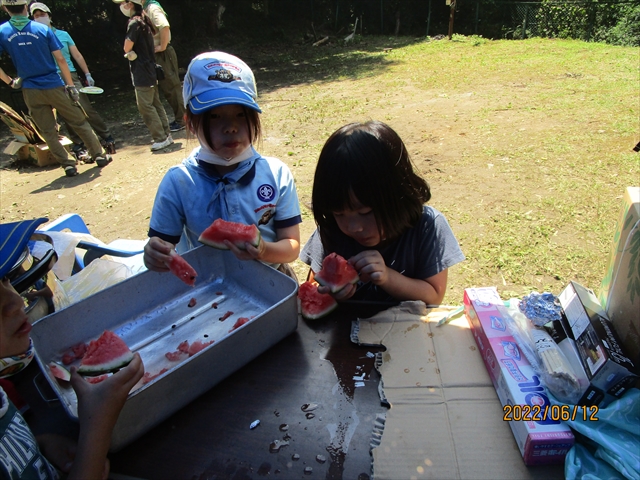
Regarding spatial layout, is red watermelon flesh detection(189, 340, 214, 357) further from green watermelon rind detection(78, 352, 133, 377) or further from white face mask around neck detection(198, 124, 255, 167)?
white face mask around neck detection(198, 124, 255, 167)

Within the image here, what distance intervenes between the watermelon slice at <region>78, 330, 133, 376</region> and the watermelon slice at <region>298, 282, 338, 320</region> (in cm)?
78

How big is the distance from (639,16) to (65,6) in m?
22.7

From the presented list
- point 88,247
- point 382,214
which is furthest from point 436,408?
point 88,247

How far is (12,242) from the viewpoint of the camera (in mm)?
1409

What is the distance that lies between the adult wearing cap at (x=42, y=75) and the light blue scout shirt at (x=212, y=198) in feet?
21.0

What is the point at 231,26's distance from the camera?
2322 centimetres

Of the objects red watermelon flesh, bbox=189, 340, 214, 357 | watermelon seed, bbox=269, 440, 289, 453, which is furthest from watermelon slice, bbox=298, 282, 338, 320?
watermelon seed, bbox=269, 440, 289, 453

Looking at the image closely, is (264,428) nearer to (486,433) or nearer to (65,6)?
(486,433)

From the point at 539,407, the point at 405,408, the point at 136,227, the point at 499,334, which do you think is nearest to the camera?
the point at 539,407

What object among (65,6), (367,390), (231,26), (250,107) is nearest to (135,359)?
(367,390)

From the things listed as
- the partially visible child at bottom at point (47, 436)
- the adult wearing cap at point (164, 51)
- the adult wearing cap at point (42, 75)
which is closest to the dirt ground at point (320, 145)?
the adult wearing cap at point (42, 75)

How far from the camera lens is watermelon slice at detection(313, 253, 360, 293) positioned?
182 cm

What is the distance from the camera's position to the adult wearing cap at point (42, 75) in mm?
6785

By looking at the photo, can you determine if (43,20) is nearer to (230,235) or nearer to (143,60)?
(143,60)
